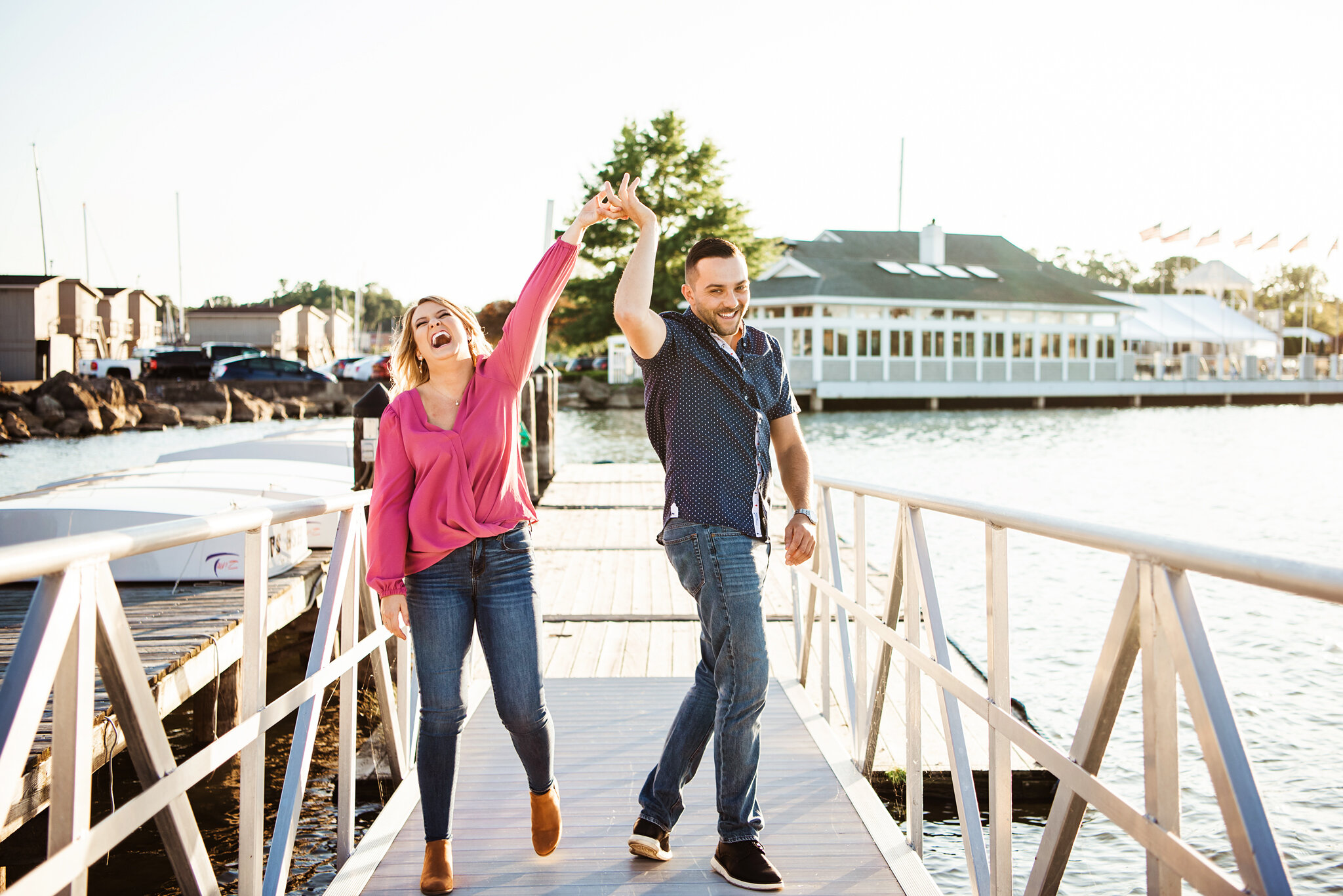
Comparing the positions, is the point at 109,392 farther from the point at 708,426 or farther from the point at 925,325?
the point at 708,426

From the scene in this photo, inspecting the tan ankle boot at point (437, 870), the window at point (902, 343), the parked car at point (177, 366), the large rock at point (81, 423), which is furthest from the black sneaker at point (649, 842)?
the parked car at point (177, 366)

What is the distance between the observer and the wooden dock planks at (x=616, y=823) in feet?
9.98

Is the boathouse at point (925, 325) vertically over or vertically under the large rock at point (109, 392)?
over

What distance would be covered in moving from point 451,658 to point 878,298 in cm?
4467

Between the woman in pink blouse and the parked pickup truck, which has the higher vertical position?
the parked pickup truck

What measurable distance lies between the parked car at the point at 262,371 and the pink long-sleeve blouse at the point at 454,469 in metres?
43.1

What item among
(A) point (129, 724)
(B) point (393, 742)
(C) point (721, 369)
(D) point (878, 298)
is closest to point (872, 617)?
(C) point (721, 369)

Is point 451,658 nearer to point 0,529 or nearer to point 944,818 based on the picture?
point 944,818

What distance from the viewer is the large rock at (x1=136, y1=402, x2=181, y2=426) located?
115 ft

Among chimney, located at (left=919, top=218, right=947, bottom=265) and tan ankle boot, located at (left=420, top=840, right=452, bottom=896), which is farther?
chimney, located at (left=919, top=218, right=947, bottom=265)

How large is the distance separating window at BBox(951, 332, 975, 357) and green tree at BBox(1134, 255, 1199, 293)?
73.4 m

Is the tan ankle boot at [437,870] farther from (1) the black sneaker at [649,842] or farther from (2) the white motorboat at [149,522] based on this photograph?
(2) the white motorboat at [149,522]

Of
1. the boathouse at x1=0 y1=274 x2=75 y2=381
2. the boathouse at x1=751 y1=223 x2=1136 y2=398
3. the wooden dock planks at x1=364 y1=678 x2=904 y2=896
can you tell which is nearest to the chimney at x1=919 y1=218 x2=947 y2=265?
the boathouse at x1=751 y1=223 x2=1136 y2=398

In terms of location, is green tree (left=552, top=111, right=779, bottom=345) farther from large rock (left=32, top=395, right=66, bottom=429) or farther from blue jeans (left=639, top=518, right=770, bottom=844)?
blue jeans (left=639, top=518, right=770, bottom=844)
